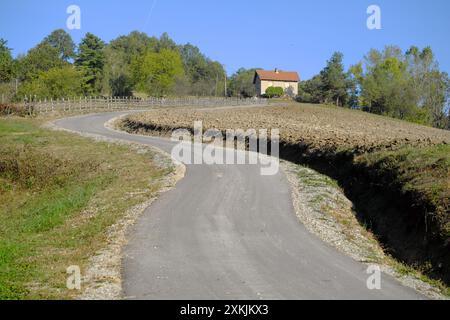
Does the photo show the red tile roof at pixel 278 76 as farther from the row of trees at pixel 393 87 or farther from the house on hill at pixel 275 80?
the row of trees at pixel 393 87

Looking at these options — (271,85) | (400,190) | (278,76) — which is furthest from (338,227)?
(278,76)

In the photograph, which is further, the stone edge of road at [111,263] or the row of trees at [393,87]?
the row of trees at [393,87]

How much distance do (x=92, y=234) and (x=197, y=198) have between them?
15.5 ft

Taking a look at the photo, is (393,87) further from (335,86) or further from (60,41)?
(60,41)

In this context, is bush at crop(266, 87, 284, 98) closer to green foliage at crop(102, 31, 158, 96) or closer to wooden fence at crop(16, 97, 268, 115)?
wooden fence at crop(16, 97, 268, 115)

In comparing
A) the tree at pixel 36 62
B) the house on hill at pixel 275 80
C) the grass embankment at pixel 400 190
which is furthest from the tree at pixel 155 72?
the grass embankment at pixel 400 190

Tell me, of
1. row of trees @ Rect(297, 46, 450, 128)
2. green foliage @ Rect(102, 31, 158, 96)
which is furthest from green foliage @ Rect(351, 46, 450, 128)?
green foliage @ Rect(102, 31, 158, 96)

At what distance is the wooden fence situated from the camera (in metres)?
56.9

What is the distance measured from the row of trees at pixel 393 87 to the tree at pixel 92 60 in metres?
45.9

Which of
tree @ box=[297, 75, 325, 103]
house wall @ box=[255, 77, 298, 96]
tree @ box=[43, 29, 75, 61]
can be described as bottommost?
tree @ box=[297, 75, 325, 103]

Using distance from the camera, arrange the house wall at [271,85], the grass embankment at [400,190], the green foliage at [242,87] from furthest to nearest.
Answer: the house wall at [271,85] → the green foliage at [242,87] → the grass embankment at [400,190]

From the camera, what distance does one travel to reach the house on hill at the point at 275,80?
139875mm

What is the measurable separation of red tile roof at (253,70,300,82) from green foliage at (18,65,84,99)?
63.4 m
